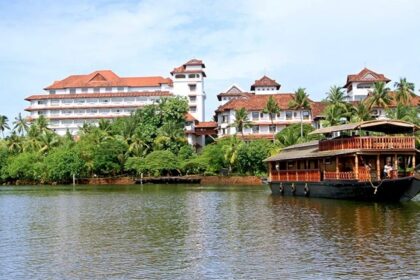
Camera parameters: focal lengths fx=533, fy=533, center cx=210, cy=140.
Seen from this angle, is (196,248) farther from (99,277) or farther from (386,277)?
(386,277)

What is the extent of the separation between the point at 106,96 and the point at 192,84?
1668 cm

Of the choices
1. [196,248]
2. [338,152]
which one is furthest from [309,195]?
[196,248]

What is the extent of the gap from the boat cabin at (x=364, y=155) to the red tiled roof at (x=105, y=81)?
224ft

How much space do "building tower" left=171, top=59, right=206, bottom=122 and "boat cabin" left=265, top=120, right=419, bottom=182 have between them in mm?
59893

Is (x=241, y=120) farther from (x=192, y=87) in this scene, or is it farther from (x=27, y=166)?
(x=27, y=166)

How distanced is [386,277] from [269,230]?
8.44m

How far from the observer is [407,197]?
30797mm

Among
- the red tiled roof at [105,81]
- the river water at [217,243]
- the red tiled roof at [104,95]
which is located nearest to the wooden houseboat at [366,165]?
the river water at [217,243]

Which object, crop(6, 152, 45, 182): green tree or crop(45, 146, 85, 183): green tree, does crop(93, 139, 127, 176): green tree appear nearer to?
crop(45, 146, 85, 183): green tree

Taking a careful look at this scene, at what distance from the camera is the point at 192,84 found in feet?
318

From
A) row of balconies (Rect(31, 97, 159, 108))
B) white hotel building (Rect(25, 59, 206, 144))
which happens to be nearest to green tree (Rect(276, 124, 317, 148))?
white hotel building (Rect(25, 59, 206, 144))

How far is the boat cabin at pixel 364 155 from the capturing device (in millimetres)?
31344

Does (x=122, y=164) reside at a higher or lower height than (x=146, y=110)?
lower

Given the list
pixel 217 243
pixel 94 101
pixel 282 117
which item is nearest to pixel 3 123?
pixel 94 101
